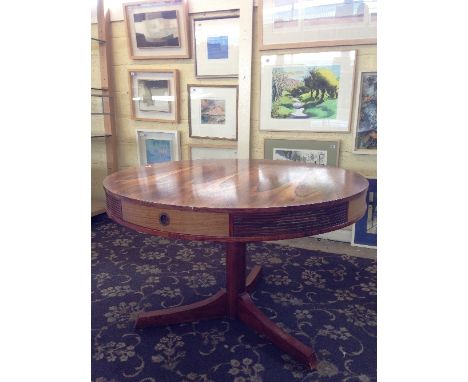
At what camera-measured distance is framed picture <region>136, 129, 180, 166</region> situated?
10.5 feet

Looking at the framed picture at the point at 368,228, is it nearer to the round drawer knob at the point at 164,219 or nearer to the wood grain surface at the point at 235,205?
the wood grain surface at the point at 235,205

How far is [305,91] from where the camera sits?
2.65 metres

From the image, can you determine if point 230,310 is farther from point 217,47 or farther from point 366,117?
point 217,47

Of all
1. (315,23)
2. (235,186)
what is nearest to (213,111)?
(315,23)

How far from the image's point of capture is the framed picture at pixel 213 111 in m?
2.91

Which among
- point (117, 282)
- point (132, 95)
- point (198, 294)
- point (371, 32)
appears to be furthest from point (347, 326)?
point (132, 95)

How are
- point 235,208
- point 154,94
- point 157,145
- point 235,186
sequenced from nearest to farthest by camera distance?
point 235,208, point 235,186, point 154,94, point 157,145

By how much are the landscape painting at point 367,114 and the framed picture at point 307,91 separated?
3.6 inches

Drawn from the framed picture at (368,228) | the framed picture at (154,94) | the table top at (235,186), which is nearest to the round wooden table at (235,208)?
the table top at (235,186)

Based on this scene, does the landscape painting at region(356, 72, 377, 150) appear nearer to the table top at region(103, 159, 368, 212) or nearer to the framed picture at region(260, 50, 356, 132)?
the framed picture at region(260, 50, 356, 132)

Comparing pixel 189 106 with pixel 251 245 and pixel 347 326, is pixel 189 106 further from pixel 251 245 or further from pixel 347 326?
pixel 347 326
